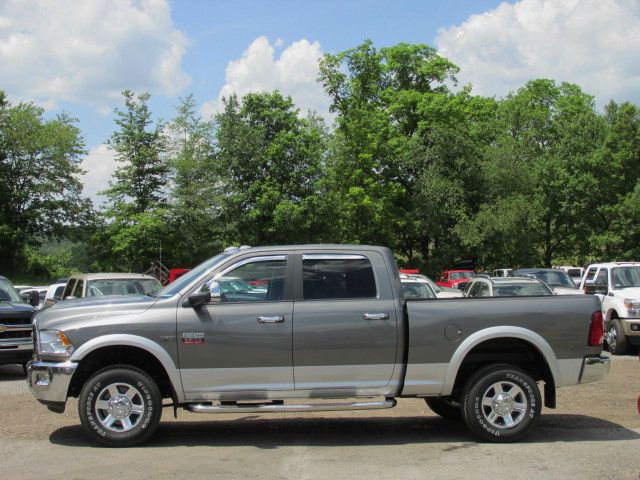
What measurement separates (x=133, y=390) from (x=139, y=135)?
46514mm

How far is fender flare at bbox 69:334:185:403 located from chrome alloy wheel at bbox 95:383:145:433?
0.40 m

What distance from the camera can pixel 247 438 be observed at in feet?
27.3

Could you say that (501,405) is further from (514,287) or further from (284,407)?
(514,287)

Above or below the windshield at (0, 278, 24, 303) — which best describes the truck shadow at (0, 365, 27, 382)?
below

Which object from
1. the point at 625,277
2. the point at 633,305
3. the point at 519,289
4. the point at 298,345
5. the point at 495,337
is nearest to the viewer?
the point at 298,345

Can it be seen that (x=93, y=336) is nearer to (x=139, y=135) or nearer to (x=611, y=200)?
(x=139, y=135)

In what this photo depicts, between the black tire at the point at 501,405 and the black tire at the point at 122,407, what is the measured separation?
10.6 feet

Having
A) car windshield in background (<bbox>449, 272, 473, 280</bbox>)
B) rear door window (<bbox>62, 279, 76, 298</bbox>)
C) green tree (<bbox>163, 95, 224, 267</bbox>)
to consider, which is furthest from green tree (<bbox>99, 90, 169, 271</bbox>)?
rear door window (<bbox>62, 279, 76, 298</bbox>)

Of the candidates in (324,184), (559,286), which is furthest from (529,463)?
(324,184)

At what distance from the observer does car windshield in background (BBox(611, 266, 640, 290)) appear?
18.0m

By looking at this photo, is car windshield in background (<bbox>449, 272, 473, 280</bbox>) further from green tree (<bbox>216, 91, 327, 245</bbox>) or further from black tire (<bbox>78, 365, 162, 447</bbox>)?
black tire (<bbox>78, 365, 162, 447</bbox>)

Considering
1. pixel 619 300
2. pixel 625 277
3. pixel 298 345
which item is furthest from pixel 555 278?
pixel 298 345

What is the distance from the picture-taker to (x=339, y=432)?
28.5ft

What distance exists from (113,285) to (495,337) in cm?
971
